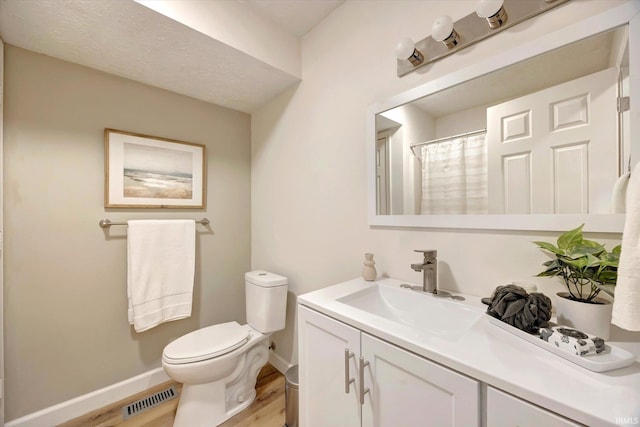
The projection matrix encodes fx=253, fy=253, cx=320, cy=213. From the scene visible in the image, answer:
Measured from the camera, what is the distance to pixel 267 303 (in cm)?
170

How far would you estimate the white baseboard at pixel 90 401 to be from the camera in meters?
1.39

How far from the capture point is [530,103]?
0.89 m

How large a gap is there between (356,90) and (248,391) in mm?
1958

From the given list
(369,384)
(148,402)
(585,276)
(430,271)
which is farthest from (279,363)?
(585,276)

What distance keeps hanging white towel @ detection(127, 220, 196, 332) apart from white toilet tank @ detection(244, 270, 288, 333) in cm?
47

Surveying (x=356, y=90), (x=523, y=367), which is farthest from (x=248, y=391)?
(x=356, y=90)

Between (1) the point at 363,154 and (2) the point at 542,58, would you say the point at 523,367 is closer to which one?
(2) the point at 542,58

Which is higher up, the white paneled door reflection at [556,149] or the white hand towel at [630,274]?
the white paneled door reflection at [556,149]

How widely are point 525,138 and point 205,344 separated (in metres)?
1.81

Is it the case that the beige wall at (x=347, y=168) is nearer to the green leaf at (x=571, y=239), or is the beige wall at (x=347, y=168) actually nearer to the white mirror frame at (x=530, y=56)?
the white mirror frame at (x=530, y=56)

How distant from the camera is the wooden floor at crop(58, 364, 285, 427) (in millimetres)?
1449

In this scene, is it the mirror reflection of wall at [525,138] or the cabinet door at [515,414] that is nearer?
the cabinet door at [515,414]

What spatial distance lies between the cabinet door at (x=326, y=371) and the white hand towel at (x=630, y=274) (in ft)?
2.06

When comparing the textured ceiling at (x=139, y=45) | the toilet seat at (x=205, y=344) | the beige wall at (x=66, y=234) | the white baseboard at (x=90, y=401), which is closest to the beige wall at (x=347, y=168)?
the textured ceiling at (x=139, y=45)
